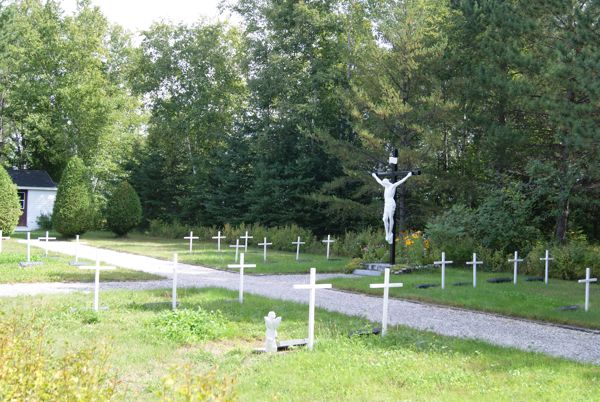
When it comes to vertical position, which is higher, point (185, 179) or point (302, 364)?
point (185, 179)

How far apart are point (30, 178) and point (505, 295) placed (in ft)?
110

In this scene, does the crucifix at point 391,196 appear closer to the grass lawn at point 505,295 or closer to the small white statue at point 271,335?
the grass lawn at point 505,295

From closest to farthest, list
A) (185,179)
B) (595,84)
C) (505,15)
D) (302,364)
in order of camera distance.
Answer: (302,364) < (595,84) < (505,15) < (185,179)

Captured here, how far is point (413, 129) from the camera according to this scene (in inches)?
1016

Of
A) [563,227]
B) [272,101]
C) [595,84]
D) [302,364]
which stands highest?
[272,101]

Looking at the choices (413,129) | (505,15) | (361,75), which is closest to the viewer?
(505,15)

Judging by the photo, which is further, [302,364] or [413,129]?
[413,129]

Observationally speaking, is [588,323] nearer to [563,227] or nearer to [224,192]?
[563,227]

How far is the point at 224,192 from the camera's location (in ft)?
116

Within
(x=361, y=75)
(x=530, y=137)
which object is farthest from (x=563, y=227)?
(x=361, y=75)

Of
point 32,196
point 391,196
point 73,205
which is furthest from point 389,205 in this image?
point 32,196

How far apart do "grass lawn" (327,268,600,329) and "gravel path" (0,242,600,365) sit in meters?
0.39

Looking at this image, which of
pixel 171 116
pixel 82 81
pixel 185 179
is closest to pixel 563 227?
pixel 185 179

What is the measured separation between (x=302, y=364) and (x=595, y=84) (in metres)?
10.5
